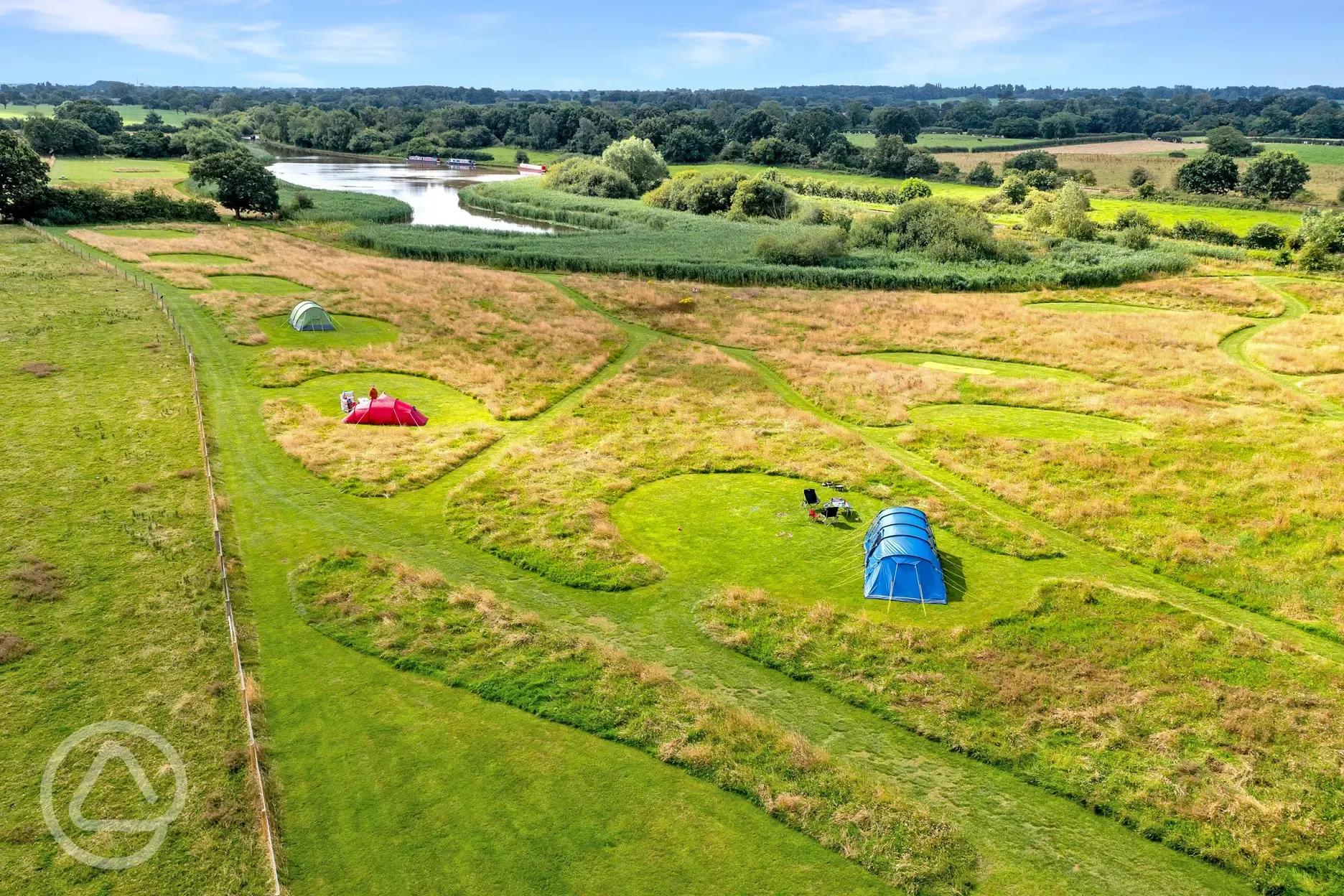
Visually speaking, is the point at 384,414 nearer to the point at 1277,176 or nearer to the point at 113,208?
the point at 113,208

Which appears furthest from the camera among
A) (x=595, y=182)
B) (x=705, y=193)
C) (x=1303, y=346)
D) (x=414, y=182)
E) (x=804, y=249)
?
(x=414, y=182)

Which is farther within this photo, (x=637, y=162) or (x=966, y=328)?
(x=637, y=162)

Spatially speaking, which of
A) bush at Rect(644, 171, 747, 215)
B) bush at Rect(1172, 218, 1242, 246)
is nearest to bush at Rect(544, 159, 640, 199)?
bush at Rect(644, 171, 747, 215)

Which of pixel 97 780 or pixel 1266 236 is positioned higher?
pixel 1266 236

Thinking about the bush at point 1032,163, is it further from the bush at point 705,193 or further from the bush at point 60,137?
the bush at point 60,137

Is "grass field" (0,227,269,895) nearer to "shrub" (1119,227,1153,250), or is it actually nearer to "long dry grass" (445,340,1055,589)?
"long dry grass" (445,340,1055,589)

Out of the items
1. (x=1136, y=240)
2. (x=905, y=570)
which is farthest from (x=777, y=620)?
(x=1136, y=240)

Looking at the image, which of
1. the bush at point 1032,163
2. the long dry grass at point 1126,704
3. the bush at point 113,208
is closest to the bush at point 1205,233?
the bush at point 1032,163
